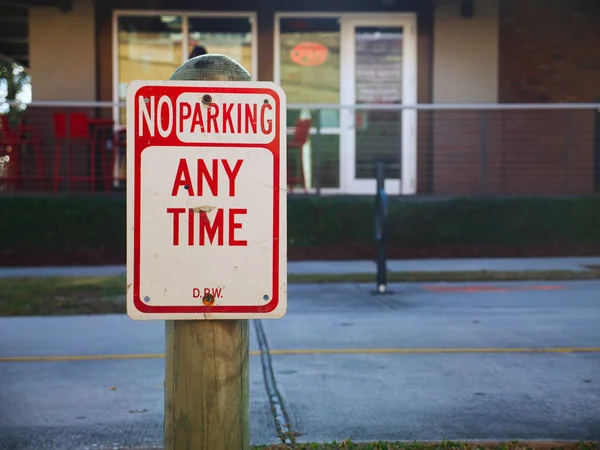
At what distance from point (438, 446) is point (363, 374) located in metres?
1.62

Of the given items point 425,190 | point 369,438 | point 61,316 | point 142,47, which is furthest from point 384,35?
point 369,438

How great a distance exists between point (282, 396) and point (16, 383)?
1815mm

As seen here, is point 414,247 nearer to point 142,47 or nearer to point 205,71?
point 142,47

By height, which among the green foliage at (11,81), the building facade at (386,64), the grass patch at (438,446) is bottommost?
the grass patch at (438,446)

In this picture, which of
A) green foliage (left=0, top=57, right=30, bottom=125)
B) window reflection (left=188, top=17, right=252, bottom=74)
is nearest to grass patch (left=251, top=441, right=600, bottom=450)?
window reflection (left=188, top=17, right=252, bottom=74)

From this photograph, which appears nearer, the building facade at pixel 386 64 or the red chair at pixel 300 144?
the red chair at pixel 300 144

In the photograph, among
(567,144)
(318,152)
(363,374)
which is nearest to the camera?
(363,374)

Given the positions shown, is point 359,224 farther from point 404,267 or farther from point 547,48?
point 547,48

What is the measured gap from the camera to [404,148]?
13344 millimetres

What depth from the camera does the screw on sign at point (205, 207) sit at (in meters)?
2.38

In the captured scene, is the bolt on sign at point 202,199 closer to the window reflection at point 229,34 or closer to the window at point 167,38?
the window at point 167,38

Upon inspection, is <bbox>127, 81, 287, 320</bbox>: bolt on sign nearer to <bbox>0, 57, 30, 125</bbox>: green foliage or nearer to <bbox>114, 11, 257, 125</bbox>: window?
<bbox>114, 11, 257, 125</bbox>: window

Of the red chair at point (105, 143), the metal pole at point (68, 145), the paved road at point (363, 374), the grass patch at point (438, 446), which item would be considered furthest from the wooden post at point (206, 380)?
the red chair at point (105, 143)

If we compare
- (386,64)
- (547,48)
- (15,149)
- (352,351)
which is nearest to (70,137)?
(15,149)
